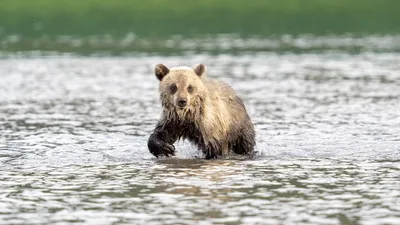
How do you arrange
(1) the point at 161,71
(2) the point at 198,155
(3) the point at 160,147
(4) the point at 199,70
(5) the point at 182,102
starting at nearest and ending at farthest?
1. (5) the point at 182,102
2. (1) the point at 161,71
3. (4) the point at 199,70
4. (3) the point at 160,147
5. (2) the point at 198,155

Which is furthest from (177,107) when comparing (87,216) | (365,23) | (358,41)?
(365,23)

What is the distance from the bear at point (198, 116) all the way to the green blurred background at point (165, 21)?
18.8 metres

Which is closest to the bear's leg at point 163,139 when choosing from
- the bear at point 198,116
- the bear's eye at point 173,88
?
the bear at point 198,116

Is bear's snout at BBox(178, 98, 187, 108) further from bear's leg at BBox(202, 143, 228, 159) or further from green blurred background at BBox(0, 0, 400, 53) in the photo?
green blurred background at BBox(0, 0, 400, 53)

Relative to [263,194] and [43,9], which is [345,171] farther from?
[43,9]

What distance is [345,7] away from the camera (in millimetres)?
45156

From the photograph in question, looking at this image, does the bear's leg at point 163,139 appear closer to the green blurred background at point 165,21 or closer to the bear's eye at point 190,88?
the bear's eye at point 190,88

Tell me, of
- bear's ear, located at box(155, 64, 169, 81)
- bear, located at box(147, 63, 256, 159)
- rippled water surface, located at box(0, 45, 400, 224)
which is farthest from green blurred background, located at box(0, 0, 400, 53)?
bear's ear, located at box(155, 64, 169, 81)

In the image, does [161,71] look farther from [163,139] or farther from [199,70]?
[163,139]

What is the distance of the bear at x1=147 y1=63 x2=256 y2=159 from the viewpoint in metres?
12.4

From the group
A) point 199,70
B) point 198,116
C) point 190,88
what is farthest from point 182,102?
point 199,70

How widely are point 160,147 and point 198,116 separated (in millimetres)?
622

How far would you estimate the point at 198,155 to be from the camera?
13.5 m

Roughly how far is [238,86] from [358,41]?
11.3 metres
